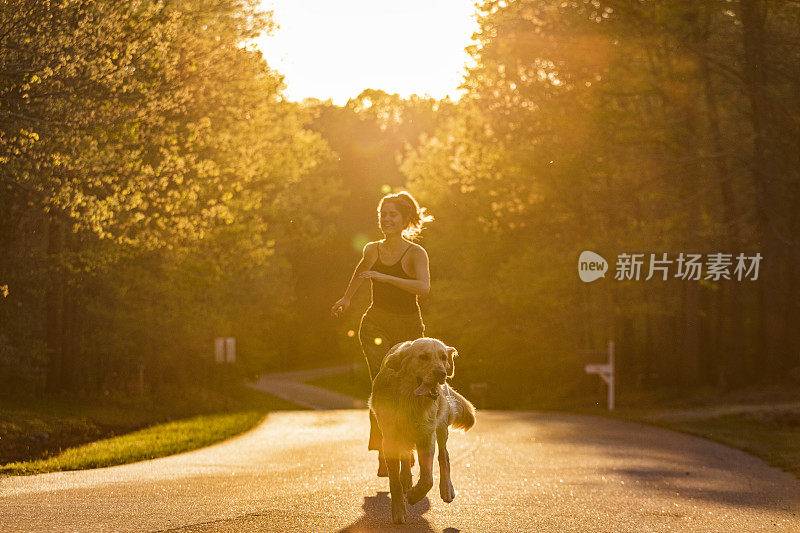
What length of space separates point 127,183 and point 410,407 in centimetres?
1289

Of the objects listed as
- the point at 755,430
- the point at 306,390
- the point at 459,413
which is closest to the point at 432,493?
the point at 459,413

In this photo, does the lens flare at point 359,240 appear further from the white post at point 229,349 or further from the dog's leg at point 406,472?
the dog's leg at point 406,472

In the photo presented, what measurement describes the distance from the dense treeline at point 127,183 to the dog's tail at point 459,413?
856 cm

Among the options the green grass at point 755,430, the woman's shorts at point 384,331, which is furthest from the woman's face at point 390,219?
the green grass at point 755,430

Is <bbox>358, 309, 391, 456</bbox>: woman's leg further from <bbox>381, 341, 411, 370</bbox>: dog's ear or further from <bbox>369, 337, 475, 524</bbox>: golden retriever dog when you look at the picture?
<bbox>381, 341, 411, 370</bbox>: dog's ear

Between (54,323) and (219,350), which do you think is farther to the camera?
(219,350)

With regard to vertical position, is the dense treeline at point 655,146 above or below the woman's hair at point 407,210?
above

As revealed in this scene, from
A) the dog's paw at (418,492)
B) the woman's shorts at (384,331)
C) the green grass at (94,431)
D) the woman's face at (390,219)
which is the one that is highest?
the woman's face at (390,219)

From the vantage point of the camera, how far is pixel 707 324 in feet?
132

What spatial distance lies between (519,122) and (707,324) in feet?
44.0

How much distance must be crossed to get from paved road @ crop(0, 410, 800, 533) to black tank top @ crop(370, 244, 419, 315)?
1.50 metres

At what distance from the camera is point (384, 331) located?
9445 mm

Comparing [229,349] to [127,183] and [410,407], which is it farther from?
[410,407]

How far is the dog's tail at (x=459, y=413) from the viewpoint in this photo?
8664 mm
